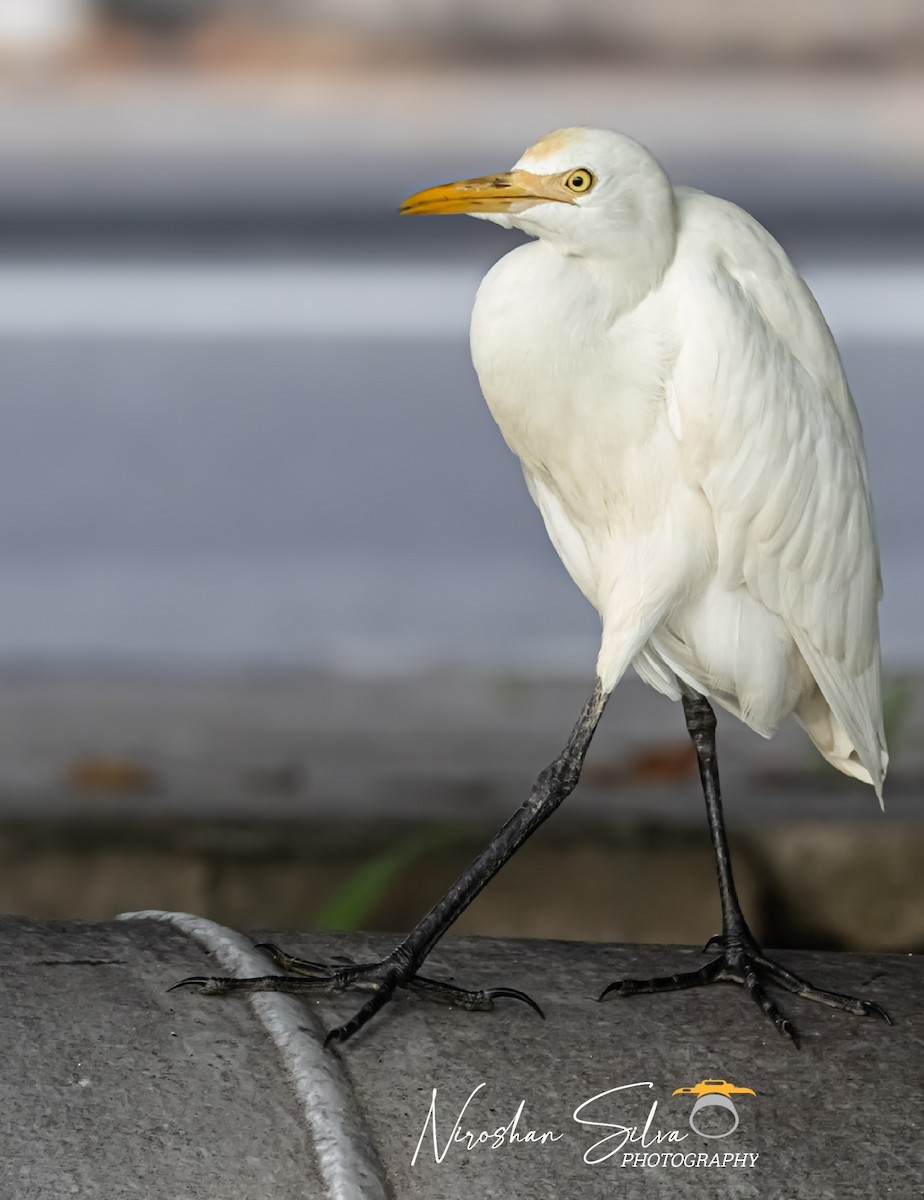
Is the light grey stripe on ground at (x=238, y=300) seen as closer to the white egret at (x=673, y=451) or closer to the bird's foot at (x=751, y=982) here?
the white egret at (x=673, y=451)

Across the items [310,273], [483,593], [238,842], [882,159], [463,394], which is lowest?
[238,842]

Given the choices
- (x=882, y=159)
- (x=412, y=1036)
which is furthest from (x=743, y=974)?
(x=882, y=159)

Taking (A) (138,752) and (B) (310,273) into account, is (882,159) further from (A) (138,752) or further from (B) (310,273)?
(A) (138,752)

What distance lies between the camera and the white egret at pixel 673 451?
4.46ft

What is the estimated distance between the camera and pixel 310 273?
3.54m

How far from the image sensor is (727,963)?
59.6 inches

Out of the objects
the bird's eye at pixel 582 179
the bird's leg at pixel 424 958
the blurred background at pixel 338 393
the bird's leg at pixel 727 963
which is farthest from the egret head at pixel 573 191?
the blurred background at pixel 338 393


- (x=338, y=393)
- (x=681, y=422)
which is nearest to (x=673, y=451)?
(x=681, y=422)

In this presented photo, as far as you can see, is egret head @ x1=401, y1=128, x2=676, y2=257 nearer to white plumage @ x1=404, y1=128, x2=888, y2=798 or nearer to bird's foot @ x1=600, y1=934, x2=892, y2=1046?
white plumage @ x1=404, y1=128, x2=888, y2=798

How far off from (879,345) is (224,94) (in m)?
1.46

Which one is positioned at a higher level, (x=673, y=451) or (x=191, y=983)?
(x=673, y=451)

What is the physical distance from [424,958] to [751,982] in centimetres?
30
